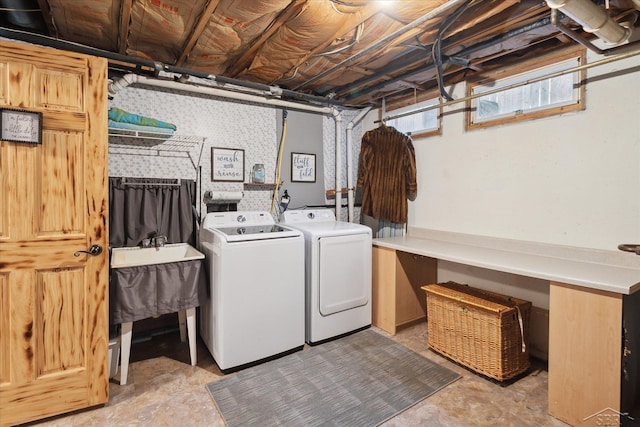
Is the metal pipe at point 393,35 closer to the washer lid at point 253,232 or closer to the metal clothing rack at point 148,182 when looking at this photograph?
the washer lid at point 253,232

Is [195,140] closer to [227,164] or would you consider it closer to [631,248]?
[227,164]

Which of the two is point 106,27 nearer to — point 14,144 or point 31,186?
point 14,144

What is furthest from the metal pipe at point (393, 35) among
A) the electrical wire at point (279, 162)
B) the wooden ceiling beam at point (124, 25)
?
the wooden ceiling beam at point (124, 25)

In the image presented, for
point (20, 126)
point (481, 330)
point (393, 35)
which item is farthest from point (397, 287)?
point (20, 126)

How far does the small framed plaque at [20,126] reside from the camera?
1.72m

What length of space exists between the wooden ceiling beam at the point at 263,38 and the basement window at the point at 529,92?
5.59 ft

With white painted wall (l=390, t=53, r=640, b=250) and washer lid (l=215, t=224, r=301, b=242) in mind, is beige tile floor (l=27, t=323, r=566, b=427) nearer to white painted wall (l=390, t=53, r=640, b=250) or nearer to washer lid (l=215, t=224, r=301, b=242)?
washer lid (l=215, t=224, r=301, b=242)

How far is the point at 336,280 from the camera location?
2869 millimetres

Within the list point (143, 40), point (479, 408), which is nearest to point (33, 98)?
point (143, 40)

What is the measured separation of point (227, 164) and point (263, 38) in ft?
4.18

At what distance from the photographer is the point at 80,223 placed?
1.93 meters

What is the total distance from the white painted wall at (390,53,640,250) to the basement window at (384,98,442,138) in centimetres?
13

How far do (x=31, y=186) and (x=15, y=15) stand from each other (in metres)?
1.21

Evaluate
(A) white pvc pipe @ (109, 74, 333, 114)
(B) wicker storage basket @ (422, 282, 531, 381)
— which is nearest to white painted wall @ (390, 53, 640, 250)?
(B) wicker storage basket @ (422, 282, 531, 381)
